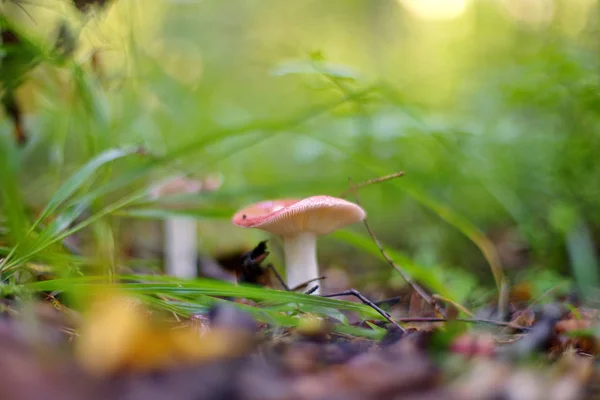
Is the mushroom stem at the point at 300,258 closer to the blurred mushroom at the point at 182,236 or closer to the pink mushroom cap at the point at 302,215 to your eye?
the pink mushroom cap at the point at 302,215

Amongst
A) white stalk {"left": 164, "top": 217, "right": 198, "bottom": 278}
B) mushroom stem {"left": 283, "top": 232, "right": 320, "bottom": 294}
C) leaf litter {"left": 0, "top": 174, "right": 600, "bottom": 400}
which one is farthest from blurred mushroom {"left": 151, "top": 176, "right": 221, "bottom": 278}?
leaf litter {"left": 0, "top": 174, "right": 600, "bottom": 400}

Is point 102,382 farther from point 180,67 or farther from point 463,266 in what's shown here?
point 180,67

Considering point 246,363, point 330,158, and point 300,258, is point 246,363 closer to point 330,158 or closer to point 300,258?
point 300,258

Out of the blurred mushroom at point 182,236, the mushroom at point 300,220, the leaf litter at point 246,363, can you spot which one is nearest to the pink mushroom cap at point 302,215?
the mushroom at point 300,220

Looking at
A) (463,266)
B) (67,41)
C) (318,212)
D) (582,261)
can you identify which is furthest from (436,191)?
(67,41)

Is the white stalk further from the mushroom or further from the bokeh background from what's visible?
the mushroom
